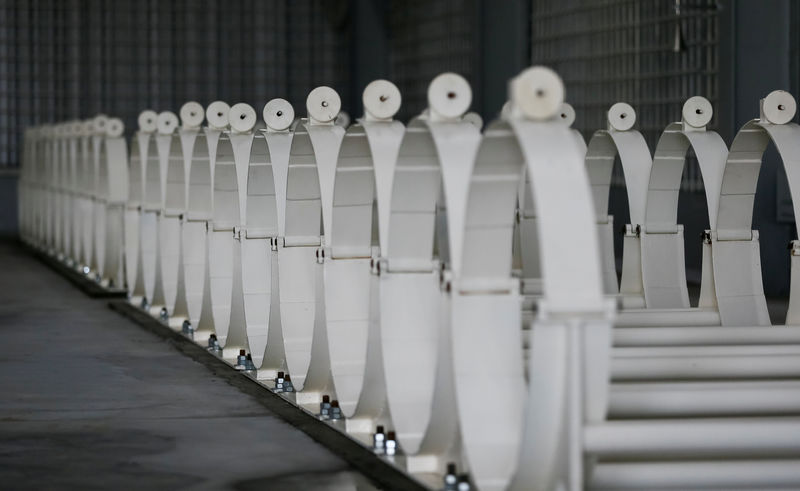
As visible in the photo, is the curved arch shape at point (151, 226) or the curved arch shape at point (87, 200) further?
the curved arch shape at point (87, 200)

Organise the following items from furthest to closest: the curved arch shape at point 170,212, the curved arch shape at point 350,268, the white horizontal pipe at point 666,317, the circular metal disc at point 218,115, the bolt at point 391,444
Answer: the curved arch shape at point 170,212
the circular metal disc at point 218,115
the white horizontal pipe at point 666,317
the curved arch shape at point 350,268
the bolt at point 391,444

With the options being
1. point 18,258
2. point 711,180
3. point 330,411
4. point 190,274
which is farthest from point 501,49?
point 330,411

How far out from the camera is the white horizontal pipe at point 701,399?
4.95 metres

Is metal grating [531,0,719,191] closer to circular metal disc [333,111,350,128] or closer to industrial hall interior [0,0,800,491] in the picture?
industrial hall interior [0,0,800,491]

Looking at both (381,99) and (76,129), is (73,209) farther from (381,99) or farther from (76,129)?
(381,99)

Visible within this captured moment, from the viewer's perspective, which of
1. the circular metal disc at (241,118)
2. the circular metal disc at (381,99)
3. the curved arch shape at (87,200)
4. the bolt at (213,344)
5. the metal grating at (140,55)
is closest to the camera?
the circular metal disc at (381,99)

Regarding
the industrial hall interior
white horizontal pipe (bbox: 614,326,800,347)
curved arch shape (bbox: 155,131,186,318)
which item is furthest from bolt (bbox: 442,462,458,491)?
curved arch shape (bbox: 155,131,186,318)

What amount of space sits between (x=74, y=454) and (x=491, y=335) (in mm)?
2130

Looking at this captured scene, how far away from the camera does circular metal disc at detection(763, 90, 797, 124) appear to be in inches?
270

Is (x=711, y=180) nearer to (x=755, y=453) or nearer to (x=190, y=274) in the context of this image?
(x=755, y=453)

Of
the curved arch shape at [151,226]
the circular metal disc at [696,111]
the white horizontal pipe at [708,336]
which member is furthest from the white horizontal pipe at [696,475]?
the curved arch shape at [151,226]

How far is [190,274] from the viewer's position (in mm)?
10125

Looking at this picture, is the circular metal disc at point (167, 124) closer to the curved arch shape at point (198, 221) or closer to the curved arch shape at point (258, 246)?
the curved arch shape at point (198, 221)

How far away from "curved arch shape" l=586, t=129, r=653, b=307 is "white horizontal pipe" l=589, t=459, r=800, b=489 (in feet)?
13.1
